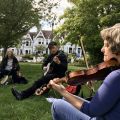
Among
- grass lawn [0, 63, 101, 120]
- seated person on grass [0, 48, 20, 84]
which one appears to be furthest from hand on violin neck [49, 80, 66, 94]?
seated person on grass [0, 48, 20, 84]

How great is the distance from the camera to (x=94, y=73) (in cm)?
392

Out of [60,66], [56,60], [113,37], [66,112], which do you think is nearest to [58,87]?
[66,112]

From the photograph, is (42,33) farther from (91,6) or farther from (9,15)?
(9,15)

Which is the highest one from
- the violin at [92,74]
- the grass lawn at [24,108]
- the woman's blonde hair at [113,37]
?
the woman's blonde hair at [113,37]

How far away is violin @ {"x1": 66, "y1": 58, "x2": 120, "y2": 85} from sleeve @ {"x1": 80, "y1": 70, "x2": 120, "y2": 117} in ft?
1.13

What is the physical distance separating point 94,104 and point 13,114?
4.77 meters

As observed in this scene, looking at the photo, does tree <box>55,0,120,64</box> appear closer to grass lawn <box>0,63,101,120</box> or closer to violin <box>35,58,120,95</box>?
grass lawn <box>0,63,101,120</box>

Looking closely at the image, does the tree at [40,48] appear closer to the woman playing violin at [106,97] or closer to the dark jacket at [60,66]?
the dark jacket at [60,66]

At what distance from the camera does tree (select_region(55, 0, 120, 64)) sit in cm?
4272

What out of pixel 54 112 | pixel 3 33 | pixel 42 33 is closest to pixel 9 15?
pixel 3 33

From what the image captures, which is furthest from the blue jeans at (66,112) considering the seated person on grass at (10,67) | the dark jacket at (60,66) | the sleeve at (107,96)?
the seated person on grass at (10,67)

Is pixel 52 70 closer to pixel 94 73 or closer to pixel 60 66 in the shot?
pixel 60 66

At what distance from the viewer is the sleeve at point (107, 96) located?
128 inches

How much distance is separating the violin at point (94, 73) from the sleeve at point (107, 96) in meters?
0.34
